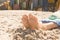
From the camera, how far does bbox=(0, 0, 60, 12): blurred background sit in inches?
83.0

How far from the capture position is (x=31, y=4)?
2.12 m

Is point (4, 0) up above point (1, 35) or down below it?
above

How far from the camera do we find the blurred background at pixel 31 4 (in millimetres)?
2109

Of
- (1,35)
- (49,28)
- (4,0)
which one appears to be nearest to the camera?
(1,35)

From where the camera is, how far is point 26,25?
0.99 meters

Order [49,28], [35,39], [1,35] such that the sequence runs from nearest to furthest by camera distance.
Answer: [35,39] → [1,35] → [49,28]

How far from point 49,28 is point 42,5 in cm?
108

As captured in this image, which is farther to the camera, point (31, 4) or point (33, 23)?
point (31, 4)

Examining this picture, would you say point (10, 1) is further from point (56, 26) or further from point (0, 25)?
point (56, 26)

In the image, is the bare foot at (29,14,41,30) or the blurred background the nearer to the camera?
the bare foot at (29,14,41,30)

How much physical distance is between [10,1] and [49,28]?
1163 mm

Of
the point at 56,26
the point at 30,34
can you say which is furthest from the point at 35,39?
the point at 56,26

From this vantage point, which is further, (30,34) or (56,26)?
(56,26)

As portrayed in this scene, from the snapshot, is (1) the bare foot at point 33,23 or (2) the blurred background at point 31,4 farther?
(2) the blurred background at point 31,4
